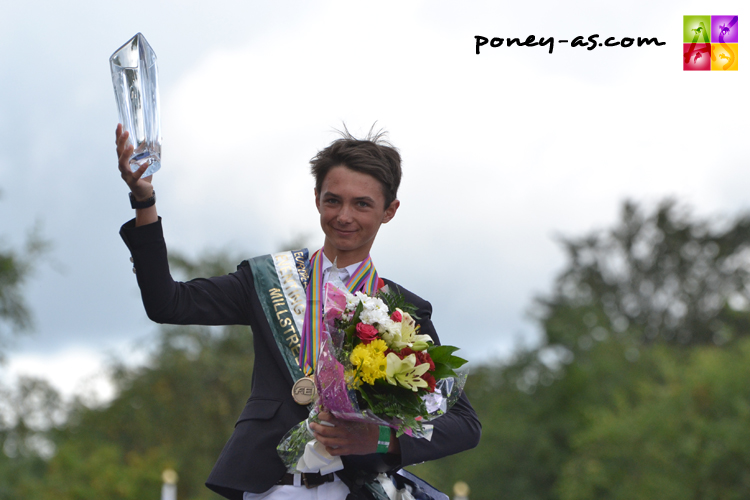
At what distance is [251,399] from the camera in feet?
10.5

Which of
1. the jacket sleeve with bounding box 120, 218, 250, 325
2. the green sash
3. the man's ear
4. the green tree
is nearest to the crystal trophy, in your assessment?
the jacket sleeve with bounding box 120, 218, 250, 325

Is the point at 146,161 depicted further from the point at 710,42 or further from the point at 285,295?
the point at 710,42

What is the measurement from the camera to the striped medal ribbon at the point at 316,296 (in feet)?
10.5

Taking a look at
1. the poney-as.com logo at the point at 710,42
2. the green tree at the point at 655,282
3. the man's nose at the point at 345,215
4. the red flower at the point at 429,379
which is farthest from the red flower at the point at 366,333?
the green tree at the point at 655,282

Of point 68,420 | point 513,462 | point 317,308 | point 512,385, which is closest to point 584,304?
point 512,385

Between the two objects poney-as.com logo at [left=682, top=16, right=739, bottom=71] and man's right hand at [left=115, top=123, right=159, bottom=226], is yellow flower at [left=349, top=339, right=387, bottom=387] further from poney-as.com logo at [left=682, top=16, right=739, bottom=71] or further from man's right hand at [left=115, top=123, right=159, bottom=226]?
poney-as.com logo at [left=682, top=16, right=739, bottom=71]

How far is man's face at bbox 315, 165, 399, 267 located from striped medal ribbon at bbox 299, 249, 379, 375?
0.11 meters

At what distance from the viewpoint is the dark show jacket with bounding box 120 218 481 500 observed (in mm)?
2924

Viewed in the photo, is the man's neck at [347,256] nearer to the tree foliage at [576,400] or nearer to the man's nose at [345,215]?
the man's nose at [345,215]

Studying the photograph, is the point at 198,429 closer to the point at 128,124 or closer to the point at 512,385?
the point at 512,385

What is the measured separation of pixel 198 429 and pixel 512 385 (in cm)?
1378

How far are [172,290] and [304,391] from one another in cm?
56

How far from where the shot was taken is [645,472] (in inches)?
933

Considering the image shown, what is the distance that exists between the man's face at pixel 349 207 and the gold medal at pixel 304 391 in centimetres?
57
